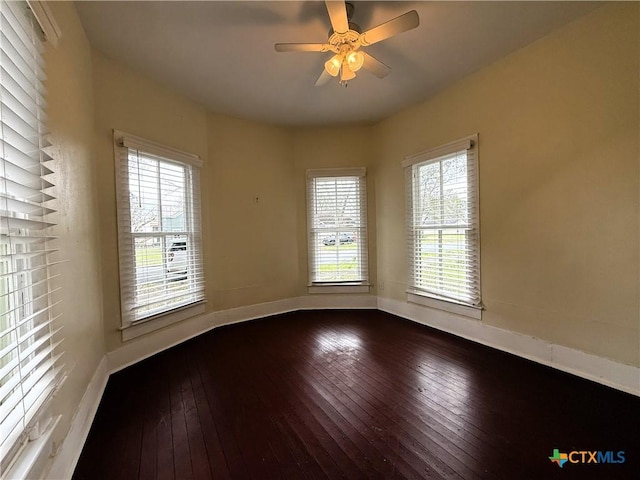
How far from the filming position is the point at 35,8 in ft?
4.37

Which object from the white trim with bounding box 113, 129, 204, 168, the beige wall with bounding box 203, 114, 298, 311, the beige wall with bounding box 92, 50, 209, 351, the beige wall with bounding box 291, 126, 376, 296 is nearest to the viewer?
the beige wall with bounding box 92, 50, 209, 351

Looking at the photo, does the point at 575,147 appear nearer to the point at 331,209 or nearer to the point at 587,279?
the point at 587,279

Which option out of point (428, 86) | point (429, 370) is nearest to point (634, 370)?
point (429, 370)

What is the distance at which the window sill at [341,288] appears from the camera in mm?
4391

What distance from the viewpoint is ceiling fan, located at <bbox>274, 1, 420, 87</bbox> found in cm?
186

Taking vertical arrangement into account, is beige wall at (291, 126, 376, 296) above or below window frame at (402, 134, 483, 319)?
above

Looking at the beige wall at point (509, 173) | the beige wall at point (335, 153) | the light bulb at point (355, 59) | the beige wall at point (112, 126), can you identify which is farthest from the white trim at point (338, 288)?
the light bulb at point (355, 59)

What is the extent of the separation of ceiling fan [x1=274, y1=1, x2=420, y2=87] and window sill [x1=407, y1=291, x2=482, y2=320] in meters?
2.54

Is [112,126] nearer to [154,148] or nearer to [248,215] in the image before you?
[154,148]

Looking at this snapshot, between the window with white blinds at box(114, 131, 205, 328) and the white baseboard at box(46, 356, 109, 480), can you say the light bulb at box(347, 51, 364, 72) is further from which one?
the white baseboard at box(46, 356, 109, 480)

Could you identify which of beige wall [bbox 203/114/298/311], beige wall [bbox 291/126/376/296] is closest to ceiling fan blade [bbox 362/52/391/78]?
beige wall [bbox 291/126/376/296]

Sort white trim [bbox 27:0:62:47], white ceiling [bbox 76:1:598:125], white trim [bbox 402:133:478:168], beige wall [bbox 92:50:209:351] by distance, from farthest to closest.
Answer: white trim [bbox 402:133:478:168] → beige wall [bbox 92:50:209:351] → white ceiling [bbox 76:1:598:125] → white trim [bbox 27:0:62:47]

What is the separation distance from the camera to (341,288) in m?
4.40

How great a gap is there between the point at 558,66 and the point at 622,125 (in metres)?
0.71
